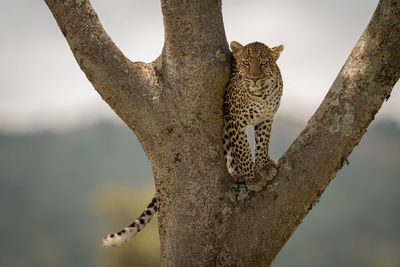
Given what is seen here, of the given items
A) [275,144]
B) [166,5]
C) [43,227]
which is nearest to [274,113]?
[166,5]

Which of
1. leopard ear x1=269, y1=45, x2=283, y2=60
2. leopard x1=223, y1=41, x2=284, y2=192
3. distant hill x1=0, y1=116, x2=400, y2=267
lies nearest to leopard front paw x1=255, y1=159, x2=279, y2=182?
leopard x1=223, y1=41, x2=284, y2=192

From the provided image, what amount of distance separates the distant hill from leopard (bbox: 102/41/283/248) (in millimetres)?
57927

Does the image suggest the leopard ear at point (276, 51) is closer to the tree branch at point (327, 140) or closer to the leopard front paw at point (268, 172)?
the tree branch at point (327, 140)

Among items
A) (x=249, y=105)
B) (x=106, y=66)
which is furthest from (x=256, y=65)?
(x=106, y=66)

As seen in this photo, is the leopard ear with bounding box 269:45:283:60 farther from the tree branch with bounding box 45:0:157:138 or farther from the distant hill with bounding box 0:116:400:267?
the distant hill with bounding box 0:116:400:267

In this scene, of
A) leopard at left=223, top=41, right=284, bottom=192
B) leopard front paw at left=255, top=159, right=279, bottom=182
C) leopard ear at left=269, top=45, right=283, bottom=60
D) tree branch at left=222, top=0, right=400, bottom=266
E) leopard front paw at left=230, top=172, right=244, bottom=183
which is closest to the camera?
tree branch at left=222, top=0, right=400, bottom=266

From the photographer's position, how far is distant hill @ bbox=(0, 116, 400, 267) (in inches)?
3310

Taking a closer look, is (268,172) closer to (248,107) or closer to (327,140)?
(327,140)

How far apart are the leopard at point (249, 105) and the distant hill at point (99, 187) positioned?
58.0 metres

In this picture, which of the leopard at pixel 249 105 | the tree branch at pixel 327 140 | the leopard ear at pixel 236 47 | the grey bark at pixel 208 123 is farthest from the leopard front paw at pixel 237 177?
the leopard ear at pixel 236 47

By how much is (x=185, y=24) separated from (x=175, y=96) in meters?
0.73

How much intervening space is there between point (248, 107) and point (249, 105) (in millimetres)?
25

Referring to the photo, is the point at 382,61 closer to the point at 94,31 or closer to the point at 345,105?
the point at 345,105

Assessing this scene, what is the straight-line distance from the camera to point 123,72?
674cm
